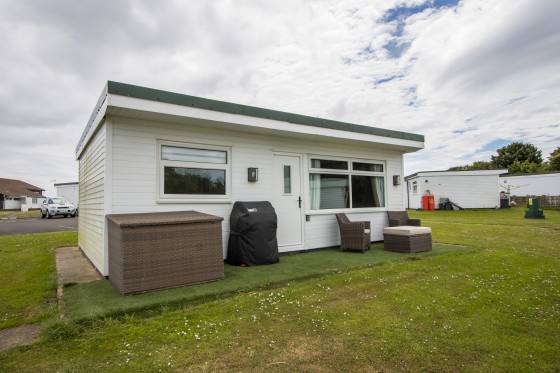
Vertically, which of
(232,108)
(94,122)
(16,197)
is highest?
(232,108)

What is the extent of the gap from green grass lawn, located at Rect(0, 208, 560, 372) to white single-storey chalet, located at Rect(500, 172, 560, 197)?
91.2 ft

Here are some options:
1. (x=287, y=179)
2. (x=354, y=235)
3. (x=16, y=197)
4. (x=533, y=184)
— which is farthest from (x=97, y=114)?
(x=16, y=197)

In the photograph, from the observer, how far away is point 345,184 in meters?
7.31

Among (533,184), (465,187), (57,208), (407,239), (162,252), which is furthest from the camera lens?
(533,184)

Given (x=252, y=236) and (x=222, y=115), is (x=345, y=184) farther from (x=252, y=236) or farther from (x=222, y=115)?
(x=222, y=115)

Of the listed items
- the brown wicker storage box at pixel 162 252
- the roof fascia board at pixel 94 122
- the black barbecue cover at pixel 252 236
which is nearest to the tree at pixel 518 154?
the black barbecue cover at pixel 252 236

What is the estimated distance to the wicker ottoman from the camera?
245 inches

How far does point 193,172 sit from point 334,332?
3524 mm

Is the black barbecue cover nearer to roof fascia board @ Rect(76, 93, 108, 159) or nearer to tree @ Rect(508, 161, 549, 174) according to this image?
roof fascia board @ Rect(76, 93, 108, 159)

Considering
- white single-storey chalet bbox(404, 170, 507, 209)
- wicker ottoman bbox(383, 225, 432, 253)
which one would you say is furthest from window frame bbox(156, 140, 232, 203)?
white single-storey chalet bbox(404, 170, 507, 209)

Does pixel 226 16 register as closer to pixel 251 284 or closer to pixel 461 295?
pixel 251 284

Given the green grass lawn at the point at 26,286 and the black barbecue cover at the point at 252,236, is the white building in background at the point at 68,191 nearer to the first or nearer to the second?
the green grass lawn at the point at 26,286

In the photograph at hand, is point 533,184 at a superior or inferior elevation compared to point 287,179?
superior

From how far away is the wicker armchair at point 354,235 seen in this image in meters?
6.27
